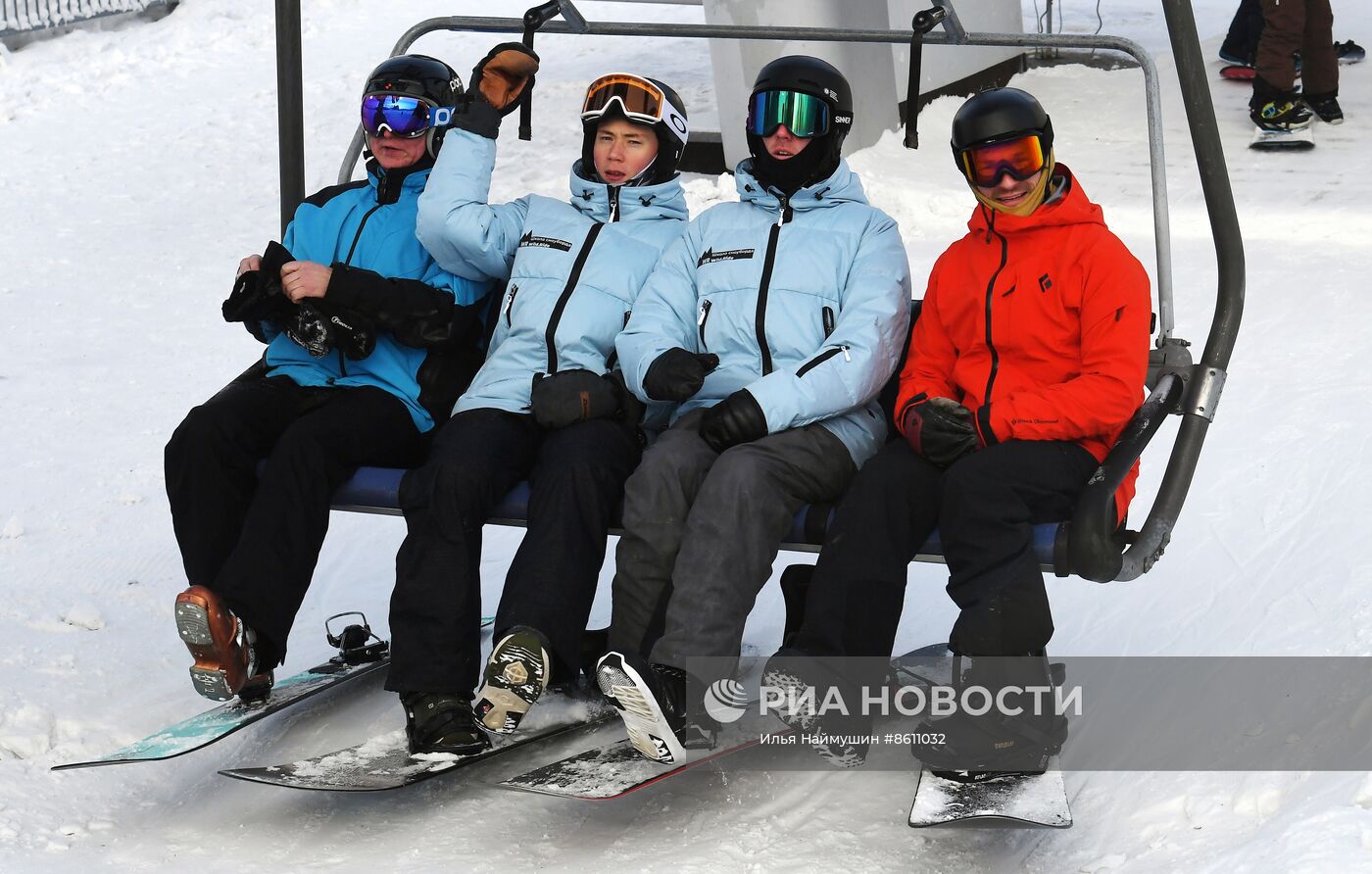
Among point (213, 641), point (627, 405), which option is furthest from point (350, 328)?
point (213, 641)

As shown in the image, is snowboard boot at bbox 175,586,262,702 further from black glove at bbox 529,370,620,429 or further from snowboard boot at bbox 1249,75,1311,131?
snowboard boot at bbox 1249,75,1311,131

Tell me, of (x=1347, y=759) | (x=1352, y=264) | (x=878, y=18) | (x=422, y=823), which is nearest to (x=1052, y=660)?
(x=1347, y=759)

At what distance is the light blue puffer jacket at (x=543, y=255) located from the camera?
3844 mm

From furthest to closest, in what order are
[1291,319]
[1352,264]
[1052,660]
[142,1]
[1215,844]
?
1. [142,1]
2. [1352,264]
3. [1291,319]
4. [1052,660]
5. [1215,844]

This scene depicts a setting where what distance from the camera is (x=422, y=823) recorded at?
3.58 m

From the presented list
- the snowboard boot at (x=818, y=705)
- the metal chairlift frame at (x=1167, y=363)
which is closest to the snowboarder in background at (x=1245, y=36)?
the metal chairlift frame at (x=1167, y=363)

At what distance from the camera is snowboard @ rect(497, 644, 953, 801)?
3299mm

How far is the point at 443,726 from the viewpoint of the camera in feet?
11.3

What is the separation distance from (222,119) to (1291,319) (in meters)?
8.12

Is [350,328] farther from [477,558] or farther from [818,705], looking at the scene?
[818,705]

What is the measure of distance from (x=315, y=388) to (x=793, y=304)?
1252 millimetres

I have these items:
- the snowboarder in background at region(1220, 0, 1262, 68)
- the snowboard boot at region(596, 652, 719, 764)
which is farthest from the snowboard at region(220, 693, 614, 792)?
the snowboarder in background at region(1220, 0, 1262, 68)

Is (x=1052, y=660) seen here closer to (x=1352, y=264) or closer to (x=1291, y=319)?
(x=1291, y=319)

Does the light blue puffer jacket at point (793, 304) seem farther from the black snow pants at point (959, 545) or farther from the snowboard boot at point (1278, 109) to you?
the snowboard boot at point (1278, 109)
